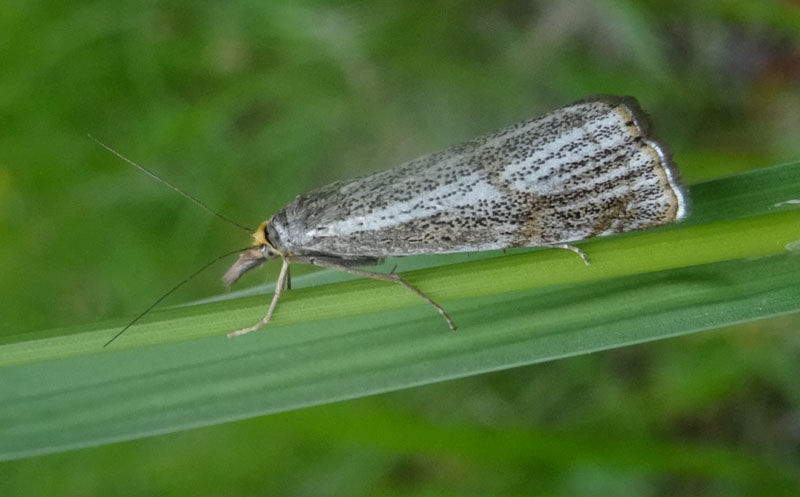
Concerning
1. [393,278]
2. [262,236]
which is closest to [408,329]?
[393,278]

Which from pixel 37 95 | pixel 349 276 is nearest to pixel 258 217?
pixel 37 95

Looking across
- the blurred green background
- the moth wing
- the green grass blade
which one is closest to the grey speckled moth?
the moth wing

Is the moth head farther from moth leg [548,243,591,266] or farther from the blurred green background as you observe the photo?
moth leg [548,243,591,266]

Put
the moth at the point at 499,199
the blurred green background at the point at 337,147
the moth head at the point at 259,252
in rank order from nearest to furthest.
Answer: the moth at the point at 499,199
the moth head at the point at 259,252
the blurred green background at the point at 337,147

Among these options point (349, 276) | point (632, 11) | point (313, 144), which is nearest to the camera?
point (349, 276)

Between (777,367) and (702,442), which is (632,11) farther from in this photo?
(702,442)

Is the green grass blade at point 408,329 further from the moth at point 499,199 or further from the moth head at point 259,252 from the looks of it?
the moth head at point 259,252

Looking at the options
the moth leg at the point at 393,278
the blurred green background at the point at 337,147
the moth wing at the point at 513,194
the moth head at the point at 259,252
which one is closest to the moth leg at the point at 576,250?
the moth wing at the point at 513,194
